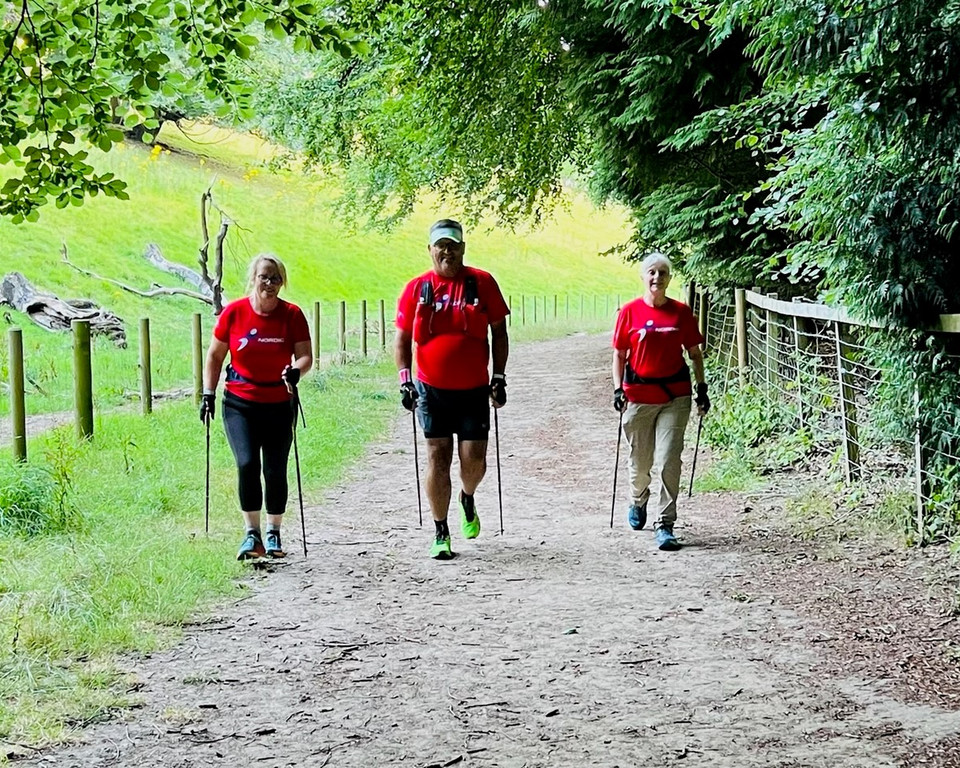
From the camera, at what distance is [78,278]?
3788cm

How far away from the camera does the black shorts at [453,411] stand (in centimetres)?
739

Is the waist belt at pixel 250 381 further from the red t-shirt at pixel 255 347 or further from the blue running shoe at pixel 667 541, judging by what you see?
the blue running shoe at pixel 667 541

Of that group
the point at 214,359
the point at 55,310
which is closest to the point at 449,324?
the point at 214,359

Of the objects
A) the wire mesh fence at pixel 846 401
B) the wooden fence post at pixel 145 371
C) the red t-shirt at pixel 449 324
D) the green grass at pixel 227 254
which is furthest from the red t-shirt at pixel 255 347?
the green grass at pixel 227 254

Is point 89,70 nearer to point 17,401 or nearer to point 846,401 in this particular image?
point 17,401

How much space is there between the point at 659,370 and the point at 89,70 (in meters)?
4.13

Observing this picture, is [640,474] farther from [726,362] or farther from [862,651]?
[726,362]

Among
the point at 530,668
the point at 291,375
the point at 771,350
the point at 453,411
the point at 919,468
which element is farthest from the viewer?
the point at 771,350

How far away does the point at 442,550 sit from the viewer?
734 centimetres

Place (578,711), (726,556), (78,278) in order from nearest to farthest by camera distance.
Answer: (578,711)
(726,556)
(78,278)

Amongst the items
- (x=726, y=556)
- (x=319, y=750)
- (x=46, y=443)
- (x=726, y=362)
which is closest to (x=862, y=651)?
(x=726, y=556)

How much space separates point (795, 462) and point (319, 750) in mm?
6534

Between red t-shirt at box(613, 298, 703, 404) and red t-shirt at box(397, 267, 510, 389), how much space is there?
1.05m

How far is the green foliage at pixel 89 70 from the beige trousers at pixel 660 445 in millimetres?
3344
